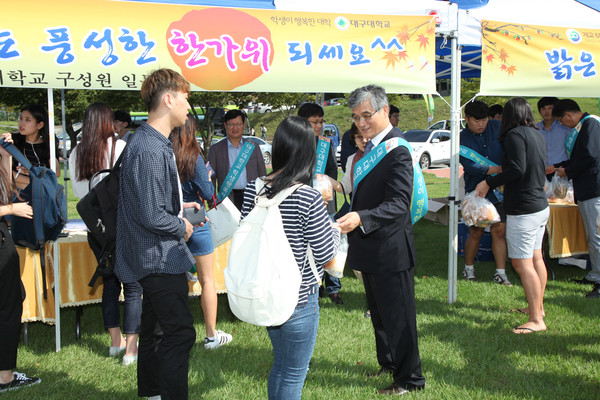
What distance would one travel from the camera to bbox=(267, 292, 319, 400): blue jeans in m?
2.22

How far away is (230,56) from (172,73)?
4.87ft

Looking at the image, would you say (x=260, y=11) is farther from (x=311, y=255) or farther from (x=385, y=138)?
(x=311, y=255)

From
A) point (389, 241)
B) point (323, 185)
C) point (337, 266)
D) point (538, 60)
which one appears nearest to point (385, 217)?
point (389, 241)

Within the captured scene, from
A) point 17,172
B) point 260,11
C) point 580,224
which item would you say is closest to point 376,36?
point 260,11

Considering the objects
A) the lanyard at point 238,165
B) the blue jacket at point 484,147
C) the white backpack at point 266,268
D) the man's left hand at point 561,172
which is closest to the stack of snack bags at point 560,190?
the man's left hand at point 561,172

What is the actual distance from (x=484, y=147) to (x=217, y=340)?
330cm

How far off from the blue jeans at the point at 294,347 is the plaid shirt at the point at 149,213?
60cm

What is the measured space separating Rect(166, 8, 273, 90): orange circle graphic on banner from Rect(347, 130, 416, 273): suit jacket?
4.83ft

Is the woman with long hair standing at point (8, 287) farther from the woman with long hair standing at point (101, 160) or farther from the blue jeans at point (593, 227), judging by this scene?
the blue jeans at point (593, 227)

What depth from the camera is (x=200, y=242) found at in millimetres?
3684

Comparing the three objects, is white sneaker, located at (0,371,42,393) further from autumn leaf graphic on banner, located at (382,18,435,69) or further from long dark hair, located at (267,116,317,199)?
autumn leaf graphic on banner, located at (382,18,435,69)

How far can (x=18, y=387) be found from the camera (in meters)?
3.25

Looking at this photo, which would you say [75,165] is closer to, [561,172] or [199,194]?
[199,194]

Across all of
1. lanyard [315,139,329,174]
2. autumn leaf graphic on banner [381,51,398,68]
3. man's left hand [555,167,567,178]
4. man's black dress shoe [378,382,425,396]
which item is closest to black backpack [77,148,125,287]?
man's black dress shoe [378,382,425,396]
